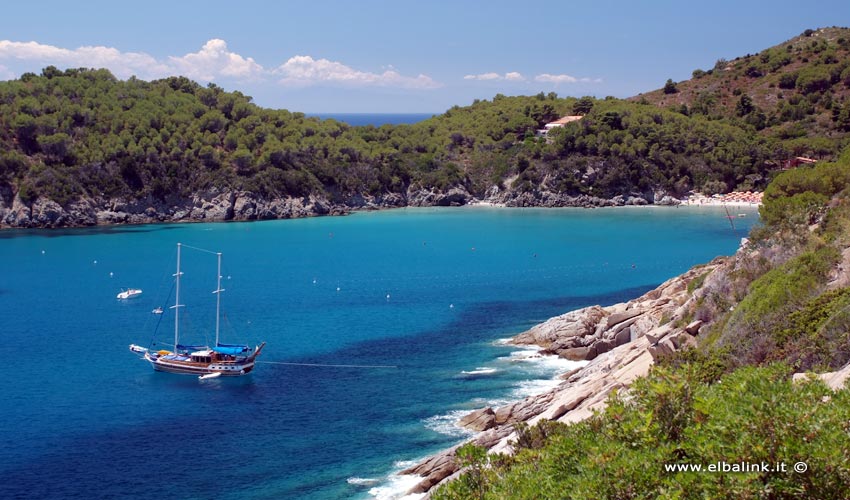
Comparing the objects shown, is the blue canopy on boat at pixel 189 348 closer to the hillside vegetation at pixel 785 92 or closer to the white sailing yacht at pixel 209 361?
the white sailing yacht at pixel 209 361

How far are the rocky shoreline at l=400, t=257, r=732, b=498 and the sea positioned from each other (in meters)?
1.17

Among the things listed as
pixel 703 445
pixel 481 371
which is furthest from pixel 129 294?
pixel 703 445

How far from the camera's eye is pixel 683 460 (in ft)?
39.1

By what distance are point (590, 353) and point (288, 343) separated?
1564cm

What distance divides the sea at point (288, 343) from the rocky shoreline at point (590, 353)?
117cm

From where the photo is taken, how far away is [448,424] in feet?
100

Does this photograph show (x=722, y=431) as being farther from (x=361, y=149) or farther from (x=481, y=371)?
(x=361, y=149)

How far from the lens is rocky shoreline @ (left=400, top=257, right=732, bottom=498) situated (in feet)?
→ 83.8

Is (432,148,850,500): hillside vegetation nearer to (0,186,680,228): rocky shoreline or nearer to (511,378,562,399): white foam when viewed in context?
(511,378,562,399): white foam

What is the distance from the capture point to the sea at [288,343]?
2750 centimetres

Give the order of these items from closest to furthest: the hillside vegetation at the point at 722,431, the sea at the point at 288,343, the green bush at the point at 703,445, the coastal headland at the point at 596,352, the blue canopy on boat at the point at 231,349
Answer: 1. the green bush at the point at 703,445
2. the hillside vegetation at the point at 722,431
3. the coastal headland at the point at 596,352
4. the sea at the point at 288,343
5. the blue canopy on boat at the point at 231,349

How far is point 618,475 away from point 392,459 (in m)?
16.3

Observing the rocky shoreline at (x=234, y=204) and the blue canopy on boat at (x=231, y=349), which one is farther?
the rocky shoreline at (x=234, y=204)

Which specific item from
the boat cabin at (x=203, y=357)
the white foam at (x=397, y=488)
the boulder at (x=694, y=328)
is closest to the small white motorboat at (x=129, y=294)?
the boat cabin at (x=203, y=357)
